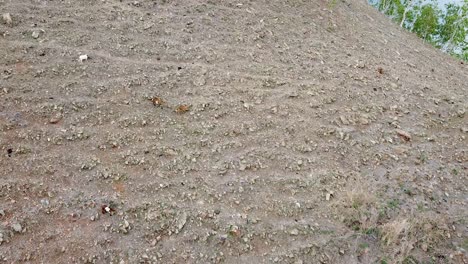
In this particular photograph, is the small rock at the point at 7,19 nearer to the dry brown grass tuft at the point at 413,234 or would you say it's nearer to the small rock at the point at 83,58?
the small rock at the point at 83,58

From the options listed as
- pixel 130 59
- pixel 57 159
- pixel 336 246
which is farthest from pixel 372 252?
pixel 130 59

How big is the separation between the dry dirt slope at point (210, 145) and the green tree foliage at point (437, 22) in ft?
45.7

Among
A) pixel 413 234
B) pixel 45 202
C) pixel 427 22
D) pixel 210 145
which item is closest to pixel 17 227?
pixel 45 202

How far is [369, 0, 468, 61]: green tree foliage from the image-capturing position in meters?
17.5

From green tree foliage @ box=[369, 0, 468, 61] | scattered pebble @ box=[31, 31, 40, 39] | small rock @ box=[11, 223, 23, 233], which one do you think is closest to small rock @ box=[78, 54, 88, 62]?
scattered pebble @ box=[31, 31, 40, 39]

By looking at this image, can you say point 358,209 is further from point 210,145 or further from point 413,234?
point 210,145

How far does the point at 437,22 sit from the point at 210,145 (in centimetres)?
1823

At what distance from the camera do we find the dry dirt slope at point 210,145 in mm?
2936

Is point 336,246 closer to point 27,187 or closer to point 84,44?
point 27,187

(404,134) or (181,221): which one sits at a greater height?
(404,134)

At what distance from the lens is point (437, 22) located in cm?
1822

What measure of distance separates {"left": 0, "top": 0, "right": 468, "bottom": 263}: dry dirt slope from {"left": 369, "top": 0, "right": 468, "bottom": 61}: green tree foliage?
13927 millimetres

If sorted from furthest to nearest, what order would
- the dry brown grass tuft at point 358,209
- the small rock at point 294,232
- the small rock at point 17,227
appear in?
the dry brown grass tuft at point 358,209, the small rock at point 294,232, the small rock at point 17,227

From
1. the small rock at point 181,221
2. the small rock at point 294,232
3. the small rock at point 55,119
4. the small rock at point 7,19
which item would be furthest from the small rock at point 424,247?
the small rock at point 7,19
